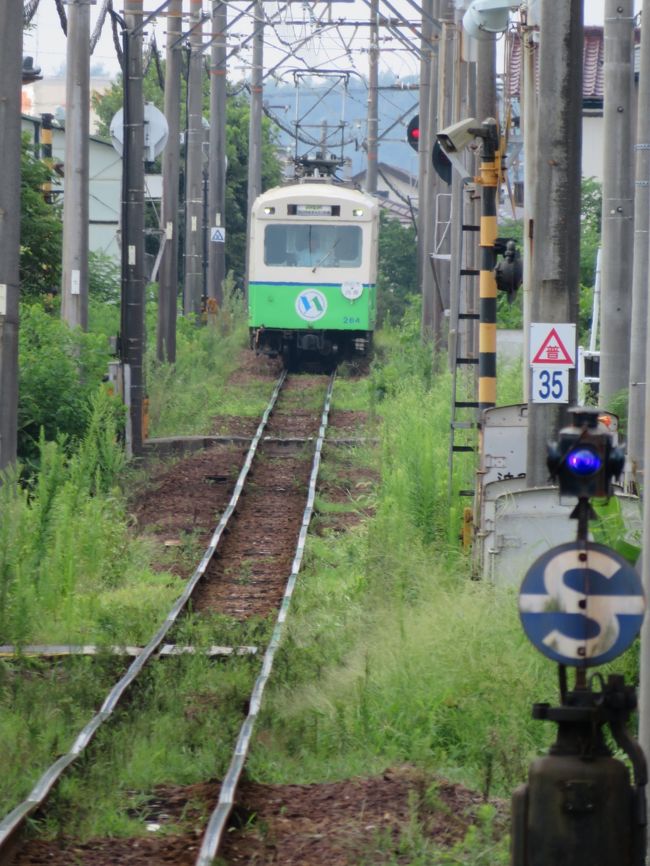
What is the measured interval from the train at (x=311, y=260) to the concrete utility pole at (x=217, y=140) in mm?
7247

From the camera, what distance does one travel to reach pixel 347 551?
15.0 m

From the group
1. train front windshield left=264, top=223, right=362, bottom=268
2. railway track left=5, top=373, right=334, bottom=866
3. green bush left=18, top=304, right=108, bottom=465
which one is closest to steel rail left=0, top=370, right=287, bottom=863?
railway track left=5, top=373, right=334, bottom=866

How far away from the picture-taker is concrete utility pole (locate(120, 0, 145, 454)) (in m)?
20.0

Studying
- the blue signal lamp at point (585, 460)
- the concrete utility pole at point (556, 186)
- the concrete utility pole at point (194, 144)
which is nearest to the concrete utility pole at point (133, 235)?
the concrete utility pole at point (556, 186)

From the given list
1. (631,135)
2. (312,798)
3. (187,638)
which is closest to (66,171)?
(631,135)

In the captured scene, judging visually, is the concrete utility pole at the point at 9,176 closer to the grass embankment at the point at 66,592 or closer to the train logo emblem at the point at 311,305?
the grass embankment at the point at 66,592

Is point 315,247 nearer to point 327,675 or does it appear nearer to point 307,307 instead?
point 307,307

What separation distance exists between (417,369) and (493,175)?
12.9 metres

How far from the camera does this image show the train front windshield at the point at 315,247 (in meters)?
30.2

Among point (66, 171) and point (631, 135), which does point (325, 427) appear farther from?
point (631, 135)

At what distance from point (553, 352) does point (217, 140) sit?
1112 inches

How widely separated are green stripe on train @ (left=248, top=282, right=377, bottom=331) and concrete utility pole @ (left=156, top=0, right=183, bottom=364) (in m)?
2.99

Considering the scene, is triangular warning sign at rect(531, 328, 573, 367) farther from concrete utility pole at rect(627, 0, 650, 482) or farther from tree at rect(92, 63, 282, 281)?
tree at rect(92, 63, 282, 281)

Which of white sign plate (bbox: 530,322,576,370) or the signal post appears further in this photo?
white sign plate (bbox: 530,322,576,370)
